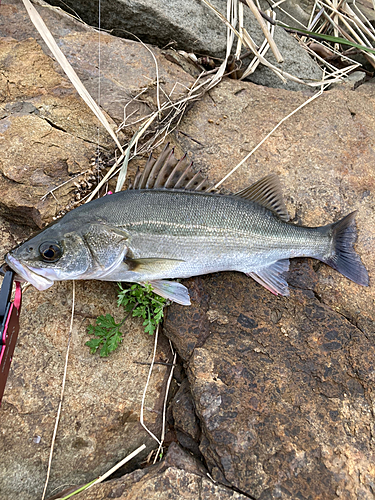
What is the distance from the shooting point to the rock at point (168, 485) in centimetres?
253

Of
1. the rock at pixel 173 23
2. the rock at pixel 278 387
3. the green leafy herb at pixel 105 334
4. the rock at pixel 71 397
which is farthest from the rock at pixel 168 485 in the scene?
the rock at pixel 173 23

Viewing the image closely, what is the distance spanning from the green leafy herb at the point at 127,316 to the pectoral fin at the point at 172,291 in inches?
2.4

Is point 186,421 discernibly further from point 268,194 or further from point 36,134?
point 36,134

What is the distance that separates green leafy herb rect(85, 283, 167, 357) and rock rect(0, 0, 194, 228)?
1.06m

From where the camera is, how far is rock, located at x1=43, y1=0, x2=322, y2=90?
4531mm

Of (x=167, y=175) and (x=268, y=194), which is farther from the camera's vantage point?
(x=268, y=194)

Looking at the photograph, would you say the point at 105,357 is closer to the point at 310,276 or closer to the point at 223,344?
the point at 223,344

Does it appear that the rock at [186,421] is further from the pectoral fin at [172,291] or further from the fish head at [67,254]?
the fish head at [67,254]

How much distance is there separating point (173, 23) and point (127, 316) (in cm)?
359

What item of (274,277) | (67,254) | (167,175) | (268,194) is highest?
(268,194)

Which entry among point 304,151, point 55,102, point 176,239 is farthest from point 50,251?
point 304,151

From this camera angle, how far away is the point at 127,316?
10.5ft

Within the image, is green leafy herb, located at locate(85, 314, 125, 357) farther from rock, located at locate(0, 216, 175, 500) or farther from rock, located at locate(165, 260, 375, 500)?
rock, located at locate(165, 260, 375, 500)

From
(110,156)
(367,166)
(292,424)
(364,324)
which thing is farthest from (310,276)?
(110,156)
